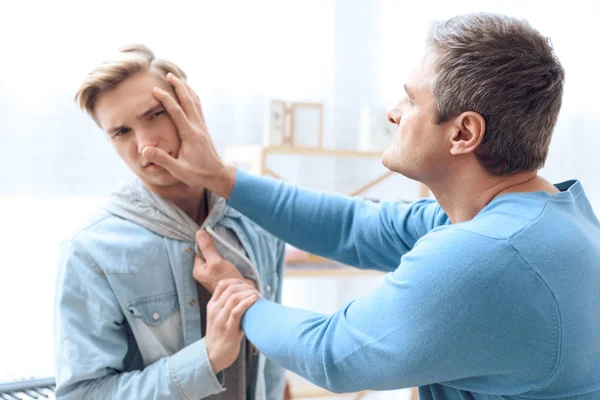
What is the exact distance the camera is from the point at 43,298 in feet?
7.39

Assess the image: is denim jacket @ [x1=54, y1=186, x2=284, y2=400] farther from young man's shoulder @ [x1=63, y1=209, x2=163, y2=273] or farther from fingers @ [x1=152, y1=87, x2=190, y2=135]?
fingers @ [x1=152, y1=87, x2=190, y2=135]

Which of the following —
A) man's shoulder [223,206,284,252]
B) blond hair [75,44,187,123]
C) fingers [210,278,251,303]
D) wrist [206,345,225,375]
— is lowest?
wrist [206,345,225,375]

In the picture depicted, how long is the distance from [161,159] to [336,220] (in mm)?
464

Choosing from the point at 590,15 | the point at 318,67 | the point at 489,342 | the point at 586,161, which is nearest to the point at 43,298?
the point at 318,67

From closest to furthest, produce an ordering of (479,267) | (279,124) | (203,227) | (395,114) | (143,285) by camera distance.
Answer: (479,267) < (395,114) < (143,285) < (203,227) < (279,124)

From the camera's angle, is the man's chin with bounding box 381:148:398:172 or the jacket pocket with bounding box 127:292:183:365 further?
the jacket pocket with bounding box 127:292:183:365

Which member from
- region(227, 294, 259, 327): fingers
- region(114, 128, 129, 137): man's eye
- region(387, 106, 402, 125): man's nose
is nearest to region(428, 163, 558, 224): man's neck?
region(387, 106, 402, 125): man's nose

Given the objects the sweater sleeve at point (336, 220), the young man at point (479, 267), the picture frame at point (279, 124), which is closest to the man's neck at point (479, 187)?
the young man at point (479, 267)

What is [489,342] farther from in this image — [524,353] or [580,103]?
[580,103]

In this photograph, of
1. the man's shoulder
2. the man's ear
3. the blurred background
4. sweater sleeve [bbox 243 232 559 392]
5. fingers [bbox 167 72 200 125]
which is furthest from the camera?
the blurred background

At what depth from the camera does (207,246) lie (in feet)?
4.61

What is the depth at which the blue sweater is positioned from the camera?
3.24ft

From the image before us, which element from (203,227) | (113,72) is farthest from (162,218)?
(113,72)

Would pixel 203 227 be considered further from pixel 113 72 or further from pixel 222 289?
pixel 113 72
